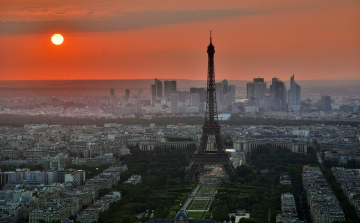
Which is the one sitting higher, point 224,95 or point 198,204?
point 224,95

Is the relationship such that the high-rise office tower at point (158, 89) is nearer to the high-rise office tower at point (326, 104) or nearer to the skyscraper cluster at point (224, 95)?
the skyscraper cluster at point (224, 95)

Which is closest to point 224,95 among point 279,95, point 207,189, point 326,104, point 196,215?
point 279,95

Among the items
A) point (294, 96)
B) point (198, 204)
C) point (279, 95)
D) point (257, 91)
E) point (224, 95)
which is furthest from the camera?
point (257, 91)

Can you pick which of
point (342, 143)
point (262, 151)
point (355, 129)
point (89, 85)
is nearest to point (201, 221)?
point (262, 151)

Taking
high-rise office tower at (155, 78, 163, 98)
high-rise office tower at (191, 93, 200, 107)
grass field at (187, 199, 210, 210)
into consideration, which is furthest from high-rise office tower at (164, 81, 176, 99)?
grass field at (187, 199, 210, 210)

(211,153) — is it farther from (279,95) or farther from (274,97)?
(279,95)
